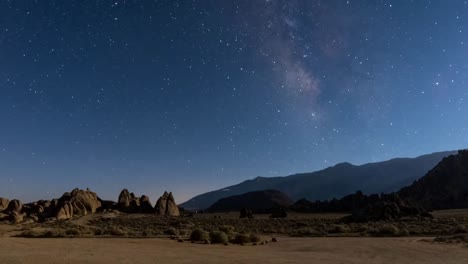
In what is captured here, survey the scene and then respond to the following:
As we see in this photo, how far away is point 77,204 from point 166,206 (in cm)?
1788

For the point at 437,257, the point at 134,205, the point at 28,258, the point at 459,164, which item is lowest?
the point at 437,257

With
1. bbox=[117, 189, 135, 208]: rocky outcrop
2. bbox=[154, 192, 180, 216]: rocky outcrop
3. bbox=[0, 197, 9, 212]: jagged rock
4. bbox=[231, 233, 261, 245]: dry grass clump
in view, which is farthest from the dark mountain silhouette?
bbox=[0, 197, 9, 212]: jagged rock

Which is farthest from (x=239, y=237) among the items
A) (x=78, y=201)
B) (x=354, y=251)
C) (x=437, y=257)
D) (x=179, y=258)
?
(x=78, y=201)

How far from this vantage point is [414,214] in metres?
54.7

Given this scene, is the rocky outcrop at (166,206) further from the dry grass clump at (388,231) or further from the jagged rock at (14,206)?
the dry grass clump at (388,231)

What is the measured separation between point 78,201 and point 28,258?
71309 millimetres

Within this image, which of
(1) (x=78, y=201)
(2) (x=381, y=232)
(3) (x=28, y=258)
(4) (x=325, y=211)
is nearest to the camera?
(3) (x=28, y=258)

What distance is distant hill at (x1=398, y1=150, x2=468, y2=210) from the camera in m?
110

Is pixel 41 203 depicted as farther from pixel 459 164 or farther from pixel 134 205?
pixel 459 164

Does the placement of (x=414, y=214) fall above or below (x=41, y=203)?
below

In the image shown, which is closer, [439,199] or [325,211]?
[325,211]

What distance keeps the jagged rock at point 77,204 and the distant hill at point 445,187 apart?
261ft

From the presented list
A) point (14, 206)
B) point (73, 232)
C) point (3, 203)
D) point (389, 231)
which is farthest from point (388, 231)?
point (3, 203)

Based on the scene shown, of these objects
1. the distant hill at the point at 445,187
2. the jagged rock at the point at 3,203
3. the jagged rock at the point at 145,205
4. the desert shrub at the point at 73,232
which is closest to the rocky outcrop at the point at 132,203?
the jagged rock at the point at 145,205
